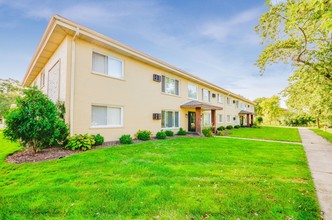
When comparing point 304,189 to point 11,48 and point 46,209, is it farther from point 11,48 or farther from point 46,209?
point 11,48

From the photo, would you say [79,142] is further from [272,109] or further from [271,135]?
[272,109]

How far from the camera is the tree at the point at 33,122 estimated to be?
596 centimetres

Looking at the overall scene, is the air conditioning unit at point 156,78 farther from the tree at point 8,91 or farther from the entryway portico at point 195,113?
the tree at point 8,91

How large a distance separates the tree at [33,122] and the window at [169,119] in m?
7.44

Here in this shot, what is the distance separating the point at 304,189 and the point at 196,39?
13.8m

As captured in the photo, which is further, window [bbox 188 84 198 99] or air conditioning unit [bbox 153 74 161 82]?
window [bbox 188 84 198 99]

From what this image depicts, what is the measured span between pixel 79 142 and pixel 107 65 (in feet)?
15.1

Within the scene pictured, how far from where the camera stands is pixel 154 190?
3.49m

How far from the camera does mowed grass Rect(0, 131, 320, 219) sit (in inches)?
108

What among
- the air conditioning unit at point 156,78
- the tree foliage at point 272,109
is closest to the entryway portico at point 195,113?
the air conditioning unit at point 156,78

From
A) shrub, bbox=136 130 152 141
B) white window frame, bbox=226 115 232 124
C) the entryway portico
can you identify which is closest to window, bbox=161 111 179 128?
the entryway portico

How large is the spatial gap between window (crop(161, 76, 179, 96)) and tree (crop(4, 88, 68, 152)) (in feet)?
26.5

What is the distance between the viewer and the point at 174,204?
297 centimetres

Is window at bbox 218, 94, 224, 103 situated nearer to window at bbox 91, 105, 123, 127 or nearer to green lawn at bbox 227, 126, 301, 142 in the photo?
green lawn at bbox 227, 126, 301, 142
